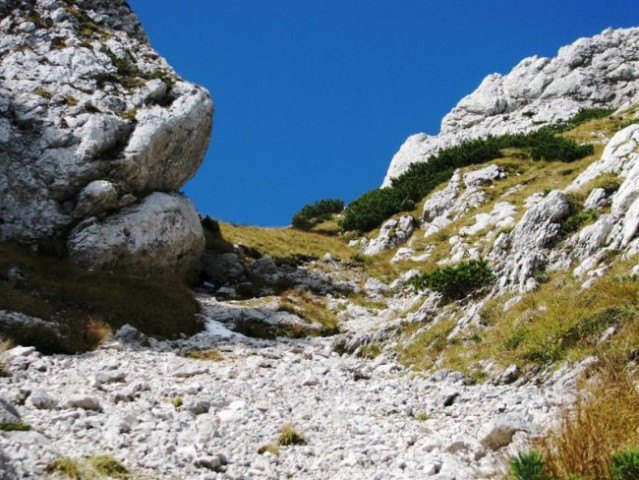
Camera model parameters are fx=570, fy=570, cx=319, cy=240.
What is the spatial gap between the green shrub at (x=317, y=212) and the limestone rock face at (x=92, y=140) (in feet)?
82.9

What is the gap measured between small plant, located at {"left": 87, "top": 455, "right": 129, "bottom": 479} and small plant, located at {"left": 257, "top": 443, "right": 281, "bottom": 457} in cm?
235

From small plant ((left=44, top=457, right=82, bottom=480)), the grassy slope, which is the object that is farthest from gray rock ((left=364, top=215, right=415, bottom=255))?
small plant ((left=44, top=457, right=82, bottom=480))

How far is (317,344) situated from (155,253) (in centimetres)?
915

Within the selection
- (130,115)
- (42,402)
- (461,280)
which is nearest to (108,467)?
(42,402)

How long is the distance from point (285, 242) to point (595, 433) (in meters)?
36.7

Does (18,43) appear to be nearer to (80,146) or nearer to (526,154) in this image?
(80,146)

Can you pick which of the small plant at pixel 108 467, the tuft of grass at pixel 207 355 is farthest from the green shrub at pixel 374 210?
the small plant at pixel 108 467

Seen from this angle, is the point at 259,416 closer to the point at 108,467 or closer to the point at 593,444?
the point at 108,467

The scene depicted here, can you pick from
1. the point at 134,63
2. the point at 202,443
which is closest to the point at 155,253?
the point at 134,63

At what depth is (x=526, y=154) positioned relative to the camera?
169ft

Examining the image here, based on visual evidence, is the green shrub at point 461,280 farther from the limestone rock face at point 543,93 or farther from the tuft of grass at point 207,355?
the limestone rock face at point 543,93

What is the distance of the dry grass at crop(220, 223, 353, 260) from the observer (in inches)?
1552

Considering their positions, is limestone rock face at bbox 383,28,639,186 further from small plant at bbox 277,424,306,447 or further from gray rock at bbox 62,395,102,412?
small plant at bbox 277,424,306,447

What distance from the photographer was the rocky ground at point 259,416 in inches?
347
